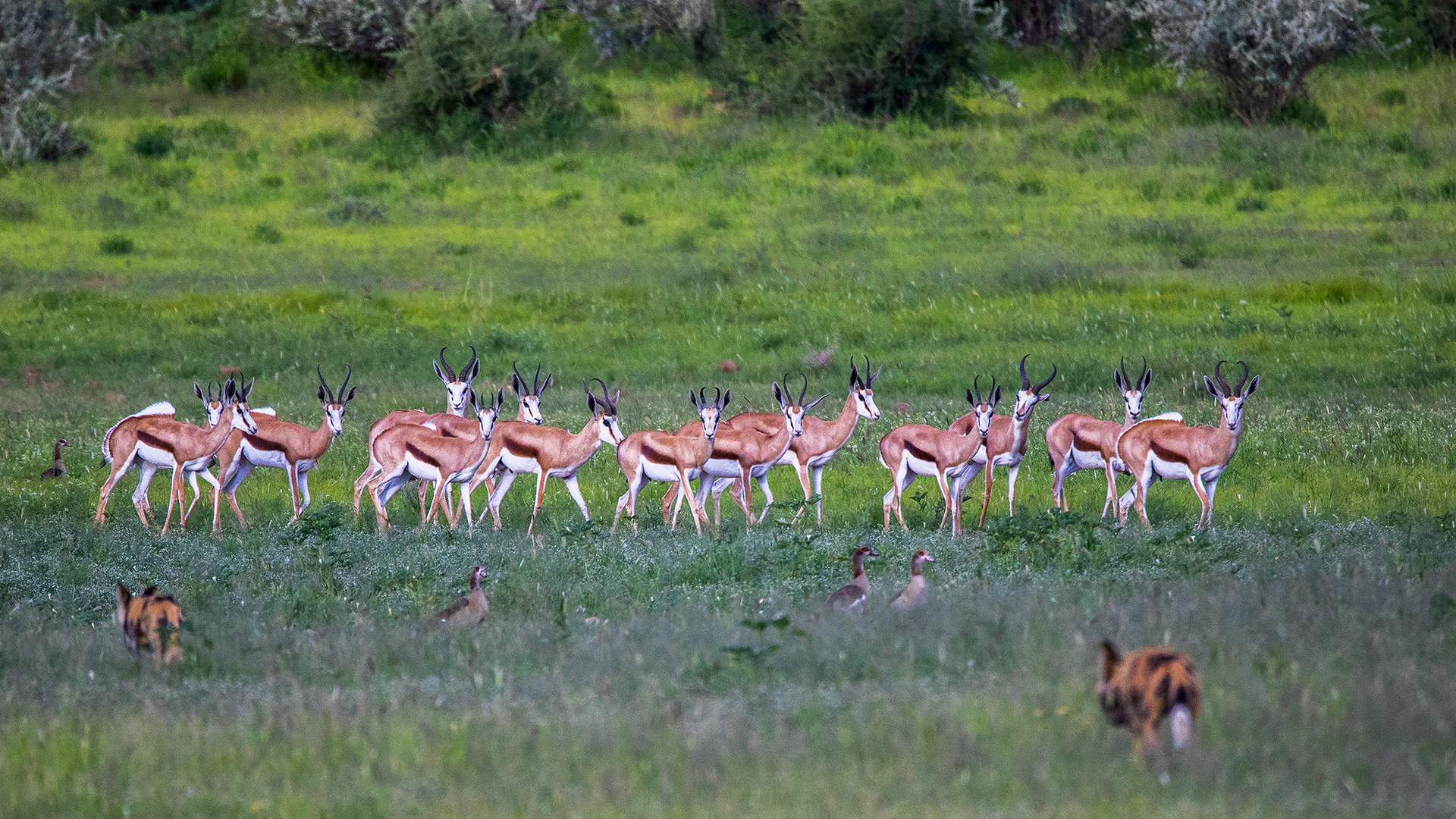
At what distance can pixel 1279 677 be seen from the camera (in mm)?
6699

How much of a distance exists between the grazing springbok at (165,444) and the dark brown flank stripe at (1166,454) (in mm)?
6969

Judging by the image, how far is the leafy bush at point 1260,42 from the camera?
91.0 ft

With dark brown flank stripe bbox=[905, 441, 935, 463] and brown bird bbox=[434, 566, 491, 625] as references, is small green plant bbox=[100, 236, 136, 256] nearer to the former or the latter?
dark brown flank stripe bbox=[905, 441, 935, 463]

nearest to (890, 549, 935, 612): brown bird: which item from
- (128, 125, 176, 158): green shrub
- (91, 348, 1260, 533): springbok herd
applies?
(91, 348, 1260, 533): springbok herd

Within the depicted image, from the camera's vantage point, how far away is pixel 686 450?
12.1 m

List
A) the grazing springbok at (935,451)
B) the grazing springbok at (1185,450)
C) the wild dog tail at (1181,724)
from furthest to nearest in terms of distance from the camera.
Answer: the grazing springbok at (935,451) < the grazing springbok at (1185,450) < the wild dog tail at (1181,724)

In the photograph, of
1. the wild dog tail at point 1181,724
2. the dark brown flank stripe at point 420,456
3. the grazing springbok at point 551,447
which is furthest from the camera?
the grazing springbok at point 551,447

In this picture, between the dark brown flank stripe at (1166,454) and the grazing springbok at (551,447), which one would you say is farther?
the grazing springbok at (551,447)

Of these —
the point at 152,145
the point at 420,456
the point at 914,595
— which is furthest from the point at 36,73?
the point at 914,595

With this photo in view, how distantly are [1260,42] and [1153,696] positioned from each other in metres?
24.6

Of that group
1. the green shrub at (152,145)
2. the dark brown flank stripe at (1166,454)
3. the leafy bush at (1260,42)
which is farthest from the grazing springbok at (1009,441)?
the green shrub at (152,145)

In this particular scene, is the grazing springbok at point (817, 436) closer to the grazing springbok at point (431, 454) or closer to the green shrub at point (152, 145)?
the grazing springbok at point (431, 454)

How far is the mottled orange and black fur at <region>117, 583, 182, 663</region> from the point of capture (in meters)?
7.48

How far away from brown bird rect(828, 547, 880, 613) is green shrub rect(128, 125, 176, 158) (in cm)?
2436
